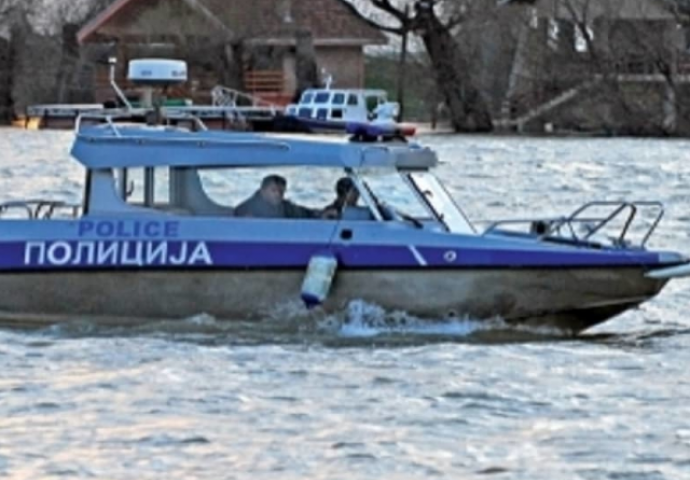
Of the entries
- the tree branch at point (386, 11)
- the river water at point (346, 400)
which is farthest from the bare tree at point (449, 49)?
the river water at point (346, 400)

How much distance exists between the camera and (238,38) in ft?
313

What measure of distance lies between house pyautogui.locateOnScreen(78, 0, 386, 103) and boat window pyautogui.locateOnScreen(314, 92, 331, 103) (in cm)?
1086

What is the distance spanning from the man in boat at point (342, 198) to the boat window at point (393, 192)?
0.41ft

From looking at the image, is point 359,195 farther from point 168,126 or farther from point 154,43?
point 154,43

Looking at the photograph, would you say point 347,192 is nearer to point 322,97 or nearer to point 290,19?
point 322,97

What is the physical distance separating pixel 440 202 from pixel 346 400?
3.41m

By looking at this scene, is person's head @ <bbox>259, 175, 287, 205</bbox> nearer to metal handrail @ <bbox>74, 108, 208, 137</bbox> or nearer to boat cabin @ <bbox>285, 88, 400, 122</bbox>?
metal handrail @ <bbox>74, 108, 208, 137</bbox>

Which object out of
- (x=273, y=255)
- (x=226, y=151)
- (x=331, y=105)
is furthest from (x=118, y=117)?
(x=331, y=105)

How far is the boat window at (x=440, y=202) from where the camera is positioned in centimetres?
2186

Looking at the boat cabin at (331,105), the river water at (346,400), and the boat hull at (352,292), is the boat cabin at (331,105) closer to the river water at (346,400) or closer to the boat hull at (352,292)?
the river water at (346,400)

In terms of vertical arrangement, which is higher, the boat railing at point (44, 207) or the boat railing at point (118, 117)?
the boat railing at point (118, 117)

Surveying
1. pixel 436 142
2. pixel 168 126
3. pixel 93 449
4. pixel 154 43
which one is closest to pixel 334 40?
pixel 154 43

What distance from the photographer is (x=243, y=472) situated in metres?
16.3

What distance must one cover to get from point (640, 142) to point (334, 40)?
90.6 feet
